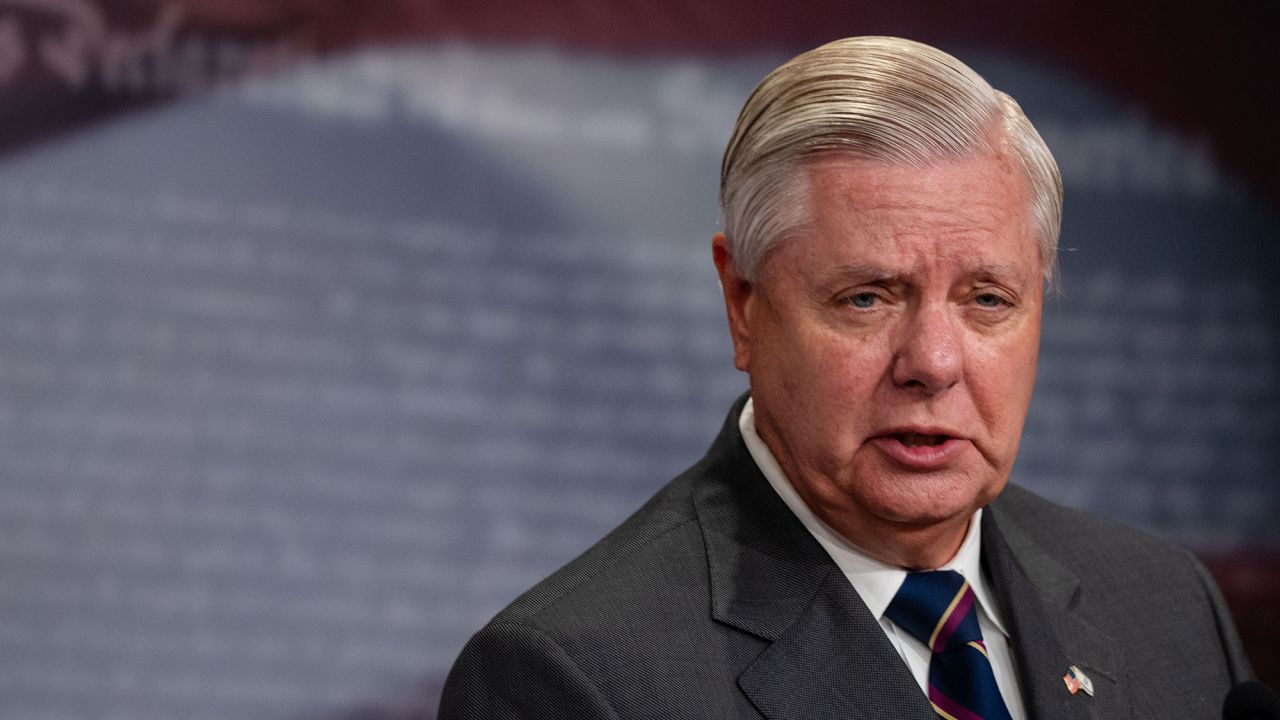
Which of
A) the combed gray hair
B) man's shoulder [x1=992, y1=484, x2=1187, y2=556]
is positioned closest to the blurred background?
man's shoulder [x1=992, y1=484, x2=1187, y2=556]

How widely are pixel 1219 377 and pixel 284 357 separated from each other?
2358mm

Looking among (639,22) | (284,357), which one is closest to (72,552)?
(284,357)

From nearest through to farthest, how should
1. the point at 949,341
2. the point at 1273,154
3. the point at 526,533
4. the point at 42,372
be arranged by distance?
the point at 949,341
the point at 42,372
the point at 526,533
the point at 1273,154

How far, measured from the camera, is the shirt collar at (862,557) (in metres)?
1.68

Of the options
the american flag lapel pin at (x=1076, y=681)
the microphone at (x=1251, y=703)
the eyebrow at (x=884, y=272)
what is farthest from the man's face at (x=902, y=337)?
the microphone at (x=1251, y=703)

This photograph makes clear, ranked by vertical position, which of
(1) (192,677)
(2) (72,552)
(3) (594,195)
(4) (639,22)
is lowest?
(1) (192,677)

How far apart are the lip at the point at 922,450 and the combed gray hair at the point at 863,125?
25 cm

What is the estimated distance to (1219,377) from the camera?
12.6 ft

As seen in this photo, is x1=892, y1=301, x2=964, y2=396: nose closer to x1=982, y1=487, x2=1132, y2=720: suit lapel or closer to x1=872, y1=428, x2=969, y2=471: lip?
x1=872, y1=428, x2=969, y2=471: lip

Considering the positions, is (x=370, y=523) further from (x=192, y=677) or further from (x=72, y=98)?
(x=72, y=98)

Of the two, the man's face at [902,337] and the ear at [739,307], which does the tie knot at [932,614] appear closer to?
the man's face at [902,337]

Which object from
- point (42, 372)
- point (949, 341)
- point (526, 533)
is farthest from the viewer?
point (526, 533)

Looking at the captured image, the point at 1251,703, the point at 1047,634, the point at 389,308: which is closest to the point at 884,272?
the point at 1047,634

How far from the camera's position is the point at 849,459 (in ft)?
5.30
